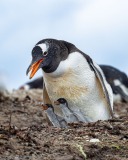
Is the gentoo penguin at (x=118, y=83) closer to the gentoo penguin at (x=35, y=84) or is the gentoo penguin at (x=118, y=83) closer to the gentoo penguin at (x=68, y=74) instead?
the gentoo penguin at (x=35, y=84)

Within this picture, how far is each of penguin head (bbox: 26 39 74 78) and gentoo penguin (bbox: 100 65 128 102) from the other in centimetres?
848

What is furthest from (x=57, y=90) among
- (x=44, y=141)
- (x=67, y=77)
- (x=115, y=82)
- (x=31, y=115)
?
(x=115, y=82)

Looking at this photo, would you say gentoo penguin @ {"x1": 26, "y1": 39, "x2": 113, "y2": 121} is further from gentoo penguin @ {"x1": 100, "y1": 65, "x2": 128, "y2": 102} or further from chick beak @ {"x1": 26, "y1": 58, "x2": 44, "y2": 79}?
gentoo penguin @ {"x1": 100, "y1": 65, "x2": 128, "y2": 102}

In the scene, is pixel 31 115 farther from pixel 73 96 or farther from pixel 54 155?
pixel 54 155

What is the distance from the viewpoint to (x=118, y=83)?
16672 mm

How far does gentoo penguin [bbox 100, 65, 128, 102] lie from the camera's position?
54.0 feet

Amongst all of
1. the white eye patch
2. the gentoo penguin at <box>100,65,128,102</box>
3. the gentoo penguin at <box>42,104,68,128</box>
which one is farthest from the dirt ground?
the gentoo penguin at <box>100,65,128,102</box>

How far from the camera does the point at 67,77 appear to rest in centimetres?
782

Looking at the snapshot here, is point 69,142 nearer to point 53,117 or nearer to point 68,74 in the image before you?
point 53,117

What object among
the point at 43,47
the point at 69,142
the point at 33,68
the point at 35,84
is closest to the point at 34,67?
the point at 33,68

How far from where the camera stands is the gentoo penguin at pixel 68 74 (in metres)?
7.80

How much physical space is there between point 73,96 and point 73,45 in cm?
67

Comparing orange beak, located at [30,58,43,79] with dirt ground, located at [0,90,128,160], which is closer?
dirt ground, located at [0,90,128,160]

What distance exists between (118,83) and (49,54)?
8.96 meters
